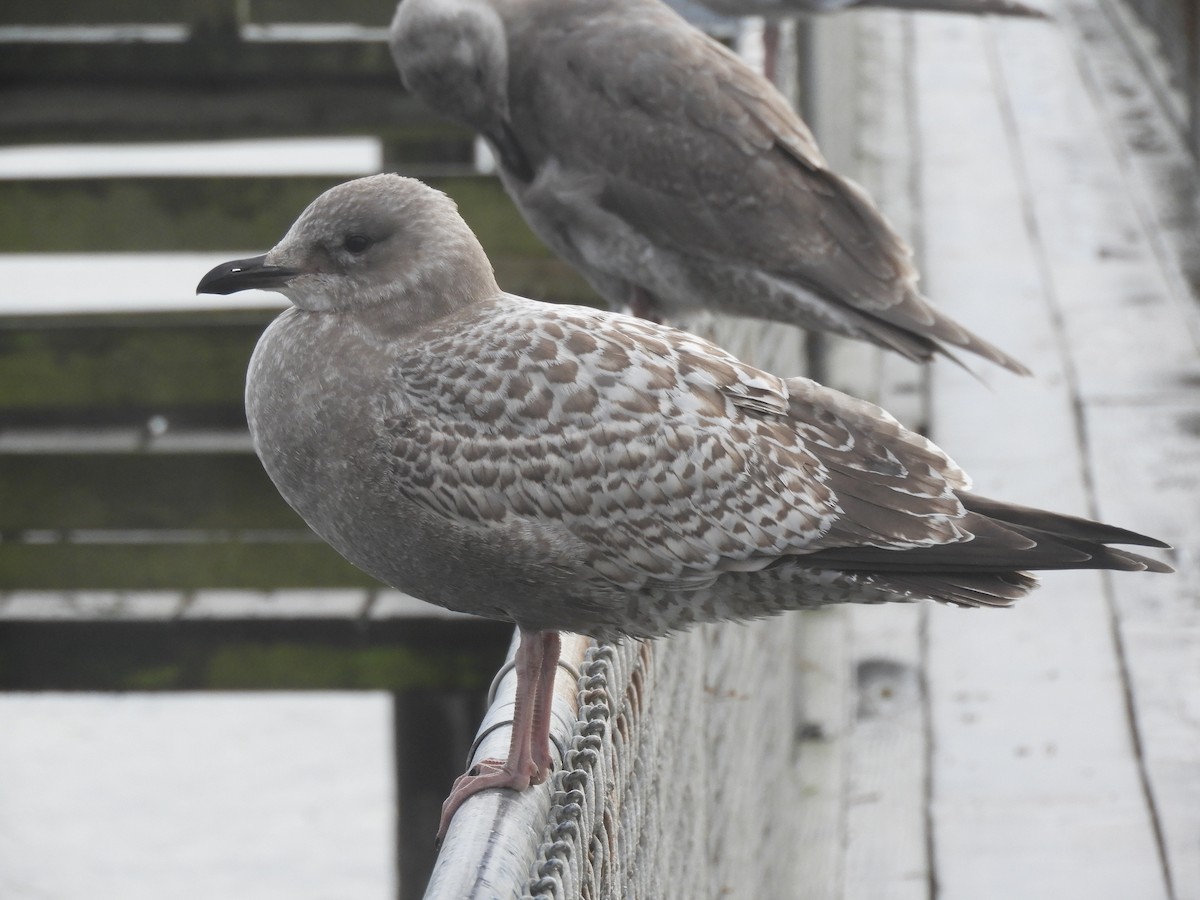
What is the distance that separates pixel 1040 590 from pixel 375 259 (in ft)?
10.5

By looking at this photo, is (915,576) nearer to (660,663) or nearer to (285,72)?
(660,663)

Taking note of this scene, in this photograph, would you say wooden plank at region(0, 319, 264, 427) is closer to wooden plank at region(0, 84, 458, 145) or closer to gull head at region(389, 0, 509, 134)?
wooden plank at region(0, 84, 458, 145)

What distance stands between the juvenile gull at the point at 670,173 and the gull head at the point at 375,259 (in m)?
1.51

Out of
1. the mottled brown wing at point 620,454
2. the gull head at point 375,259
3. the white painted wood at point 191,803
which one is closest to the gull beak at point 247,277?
the gull head at point 375,259

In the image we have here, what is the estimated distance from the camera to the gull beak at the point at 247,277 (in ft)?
7.37

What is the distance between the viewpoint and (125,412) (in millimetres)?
5441

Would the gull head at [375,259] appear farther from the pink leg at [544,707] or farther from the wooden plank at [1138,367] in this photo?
the wooden plank at [1138,367]

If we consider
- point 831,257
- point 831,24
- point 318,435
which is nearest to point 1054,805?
point 831,257

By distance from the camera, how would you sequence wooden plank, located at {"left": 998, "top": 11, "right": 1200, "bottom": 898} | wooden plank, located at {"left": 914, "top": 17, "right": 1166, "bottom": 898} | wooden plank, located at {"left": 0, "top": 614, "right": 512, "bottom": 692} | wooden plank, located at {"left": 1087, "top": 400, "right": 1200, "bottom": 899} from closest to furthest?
wooden plank, located at {"left": 914, "top": 17, "right": 1166, "bottom": 898} → wooden plank, located at {"left": 1087, "top": 400, "right": 1200, "bottom": 899} → wooden plank, located at {"left": 998, "top": 11, "right": 1200, "bottom": 898} → wooden plank, located at {"left": 0, "top": 614, "right": 512, "bottom": 692}

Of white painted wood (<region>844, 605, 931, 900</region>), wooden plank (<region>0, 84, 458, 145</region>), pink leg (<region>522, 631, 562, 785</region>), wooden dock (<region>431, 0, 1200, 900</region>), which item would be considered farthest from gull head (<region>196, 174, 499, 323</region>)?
wooden plank (<region>0, 84, 458, 145</region>)

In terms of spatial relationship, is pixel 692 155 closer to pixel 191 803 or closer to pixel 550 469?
pixel 550 469

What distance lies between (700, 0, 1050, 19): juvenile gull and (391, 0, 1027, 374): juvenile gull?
108 cm

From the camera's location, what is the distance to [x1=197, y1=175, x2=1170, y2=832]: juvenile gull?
2076mm

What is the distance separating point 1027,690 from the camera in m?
4.42
